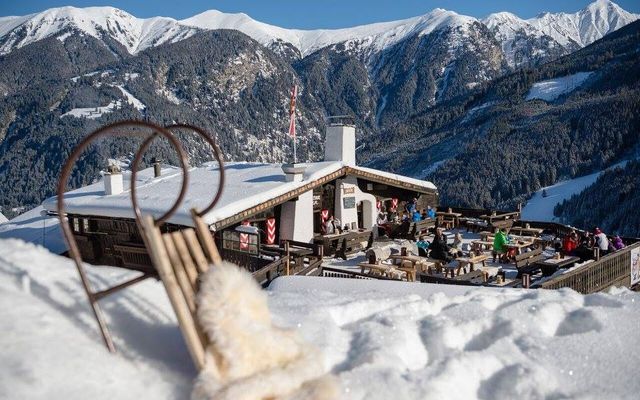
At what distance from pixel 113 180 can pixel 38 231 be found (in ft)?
19.6

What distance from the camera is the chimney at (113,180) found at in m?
15.9

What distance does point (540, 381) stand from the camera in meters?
3.70

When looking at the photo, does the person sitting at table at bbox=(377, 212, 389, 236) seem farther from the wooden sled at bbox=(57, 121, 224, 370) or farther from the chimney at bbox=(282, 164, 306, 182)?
the wooden sled at bbox=(57, 121, 224, 370)

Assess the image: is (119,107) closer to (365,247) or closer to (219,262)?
(365,247)

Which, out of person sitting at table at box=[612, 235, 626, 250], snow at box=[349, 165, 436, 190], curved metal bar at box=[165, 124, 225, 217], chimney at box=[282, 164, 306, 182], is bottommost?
person sitting at table at box=[612, 235, 626, 250]

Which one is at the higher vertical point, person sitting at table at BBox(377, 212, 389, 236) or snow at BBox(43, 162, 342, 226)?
snow at BBox(43, 162, 342, 226)

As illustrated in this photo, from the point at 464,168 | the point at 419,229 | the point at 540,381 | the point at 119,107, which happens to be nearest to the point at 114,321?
the point at 540,381

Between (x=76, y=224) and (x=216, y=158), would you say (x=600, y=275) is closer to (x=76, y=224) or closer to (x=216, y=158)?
(x=216, y=158)

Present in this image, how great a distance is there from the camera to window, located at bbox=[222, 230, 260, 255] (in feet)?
42.5

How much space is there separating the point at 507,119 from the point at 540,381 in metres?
116

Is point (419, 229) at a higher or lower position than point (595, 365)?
lower

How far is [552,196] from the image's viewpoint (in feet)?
256

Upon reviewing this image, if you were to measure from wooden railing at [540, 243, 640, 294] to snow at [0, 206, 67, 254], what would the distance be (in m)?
13.8

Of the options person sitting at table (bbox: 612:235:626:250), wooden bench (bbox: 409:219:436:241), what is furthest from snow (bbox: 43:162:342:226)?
person sitting at table (bbox: 612:235:626:250)
